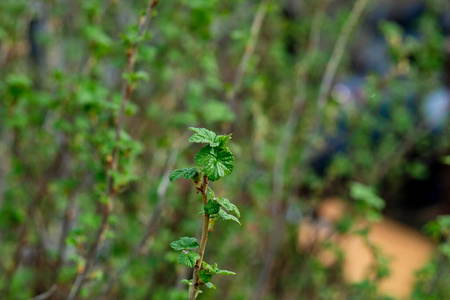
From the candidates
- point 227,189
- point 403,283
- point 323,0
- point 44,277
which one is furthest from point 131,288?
point 403,283

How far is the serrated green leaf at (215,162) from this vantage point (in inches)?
31.3

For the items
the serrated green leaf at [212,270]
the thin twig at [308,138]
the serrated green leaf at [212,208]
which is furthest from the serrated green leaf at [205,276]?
the thin twig at [308,138]

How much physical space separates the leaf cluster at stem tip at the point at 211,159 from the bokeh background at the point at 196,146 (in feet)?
2.60

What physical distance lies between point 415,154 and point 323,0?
255cm

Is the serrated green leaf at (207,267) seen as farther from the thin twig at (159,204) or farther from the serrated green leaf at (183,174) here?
the thin twig at (159,204)

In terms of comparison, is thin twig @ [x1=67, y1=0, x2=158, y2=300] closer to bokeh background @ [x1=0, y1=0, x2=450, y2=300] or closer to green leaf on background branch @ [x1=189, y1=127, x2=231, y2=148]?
bokeh background @ [x1=0, y1=0, x2=450, y2=300]

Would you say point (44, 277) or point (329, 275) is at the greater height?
point (329, 275)

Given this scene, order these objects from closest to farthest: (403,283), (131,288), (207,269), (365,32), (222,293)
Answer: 1. (207,269)
2. (131,288)
3. (222,293)
4. (403,283)
5. (365,32)

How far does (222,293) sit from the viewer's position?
9.52ft

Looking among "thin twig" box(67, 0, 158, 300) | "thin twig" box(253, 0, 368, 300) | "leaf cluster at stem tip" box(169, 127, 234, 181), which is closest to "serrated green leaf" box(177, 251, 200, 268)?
"leaf cluster at stem tip" box(169, 127, 234, 181)

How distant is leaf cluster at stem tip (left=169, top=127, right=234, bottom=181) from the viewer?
80 cm

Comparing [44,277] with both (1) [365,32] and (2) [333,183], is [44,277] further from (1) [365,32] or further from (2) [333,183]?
(1) [365,32]

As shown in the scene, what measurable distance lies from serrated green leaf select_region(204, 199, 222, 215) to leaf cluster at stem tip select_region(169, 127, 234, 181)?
0.05 metres

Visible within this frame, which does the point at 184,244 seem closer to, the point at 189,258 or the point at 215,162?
the point at 189,258
